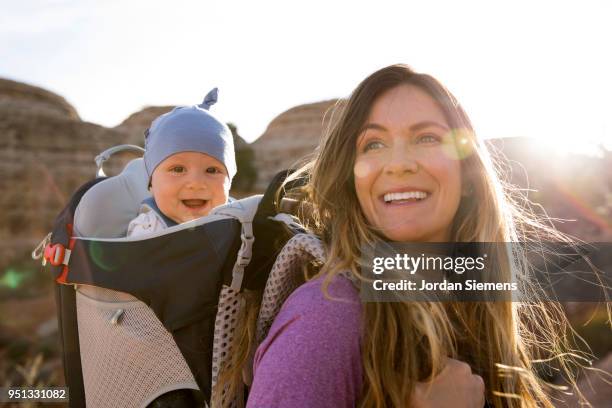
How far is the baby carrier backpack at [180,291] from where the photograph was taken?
148cm

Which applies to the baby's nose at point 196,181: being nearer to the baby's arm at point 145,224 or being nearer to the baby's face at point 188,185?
the baby's face at point 188,185

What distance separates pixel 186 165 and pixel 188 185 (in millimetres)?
171

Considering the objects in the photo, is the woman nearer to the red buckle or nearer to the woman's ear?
the woman's ear

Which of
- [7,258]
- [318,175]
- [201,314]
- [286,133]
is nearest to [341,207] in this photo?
[318,175]

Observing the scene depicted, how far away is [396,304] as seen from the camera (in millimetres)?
1421

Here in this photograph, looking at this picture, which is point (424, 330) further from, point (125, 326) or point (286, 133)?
point (286, 133)

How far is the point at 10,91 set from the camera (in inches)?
1230

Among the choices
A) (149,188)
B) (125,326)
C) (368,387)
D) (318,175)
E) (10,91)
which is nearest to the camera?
(368,387)

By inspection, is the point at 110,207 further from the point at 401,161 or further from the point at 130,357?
the point at 401,161

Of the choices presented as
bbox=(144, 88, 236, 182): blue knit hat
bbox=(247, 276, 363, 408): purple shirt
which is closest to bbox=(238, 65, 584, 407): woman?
bbox=(247, 276, 363, 408): purple shirt

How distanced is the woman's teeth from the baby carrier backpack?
0.27 m

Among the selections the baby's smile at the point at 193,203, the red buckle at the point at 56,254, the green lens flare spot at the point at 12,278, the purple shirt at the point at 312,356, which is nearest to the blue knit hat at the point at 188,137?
the baby's smile at the point at 193,203

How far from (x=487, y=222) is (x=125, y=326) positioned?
118 cm

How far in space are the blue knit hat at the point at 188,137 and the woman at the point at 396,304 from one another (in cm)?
106
